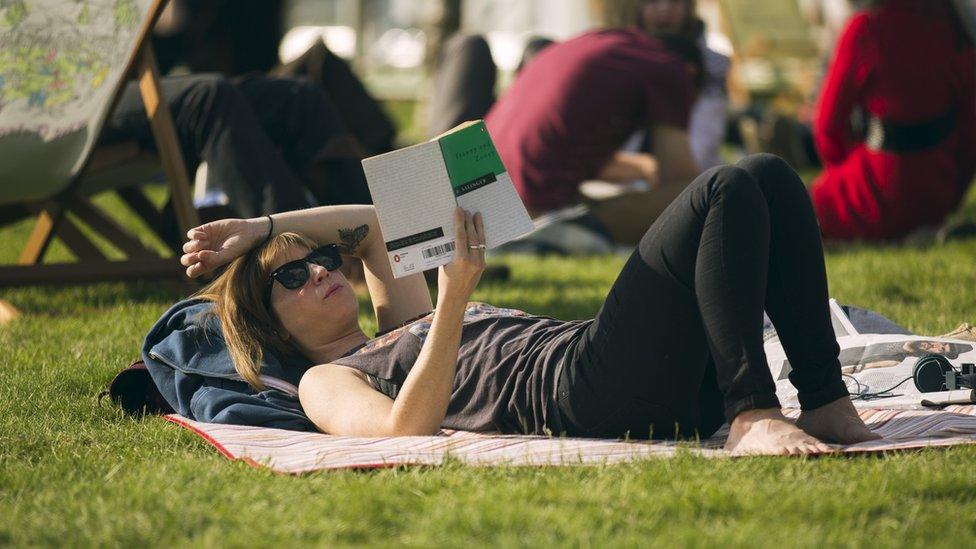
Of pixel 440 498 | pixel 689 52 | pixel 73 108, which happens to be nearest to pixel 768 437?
pixel 440 498

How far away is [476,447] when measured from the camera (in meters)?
3.01

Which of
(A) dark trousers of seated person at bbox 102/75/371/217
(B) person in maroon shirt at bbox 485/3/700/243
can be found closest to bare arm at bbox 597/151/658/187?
(B) person in maroon shirt at bbox 485/3/700/243

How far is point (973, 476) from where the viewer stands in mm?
2725

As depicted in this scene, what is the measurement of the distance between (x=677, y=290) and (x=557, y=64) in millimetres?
3946

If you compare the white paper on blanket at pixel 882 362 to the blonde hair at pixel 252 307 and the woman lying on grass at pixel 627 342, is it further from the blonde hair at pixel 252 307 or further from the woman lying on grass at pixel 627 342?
the blonde hair at pixel 252 307

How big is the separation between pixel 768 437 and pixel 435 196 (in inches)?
36.1

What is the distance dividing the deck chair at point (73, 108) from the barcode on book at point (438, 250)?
2.29m

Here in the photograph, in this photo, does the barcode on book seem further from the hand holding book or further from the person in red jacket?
the person in red jacket

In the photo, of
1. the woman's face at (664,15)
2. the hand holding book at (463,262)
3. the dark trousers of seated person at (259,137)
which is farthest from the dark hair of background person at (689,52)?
the hand holding book at (463,262)

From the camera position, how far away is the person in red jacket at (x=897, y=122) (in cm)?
686

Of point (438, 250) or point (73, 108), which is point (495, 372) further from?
point (73, 108)

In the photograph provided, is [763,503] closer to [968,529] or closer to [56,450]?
[968,529]

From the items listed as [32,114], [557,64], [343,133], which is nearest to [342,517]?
[32,114]

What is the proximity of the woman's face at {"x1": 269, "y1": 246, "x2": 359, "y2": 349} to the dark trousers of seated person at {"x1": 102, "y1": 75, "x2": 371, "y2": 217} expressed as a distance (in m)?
1.49
